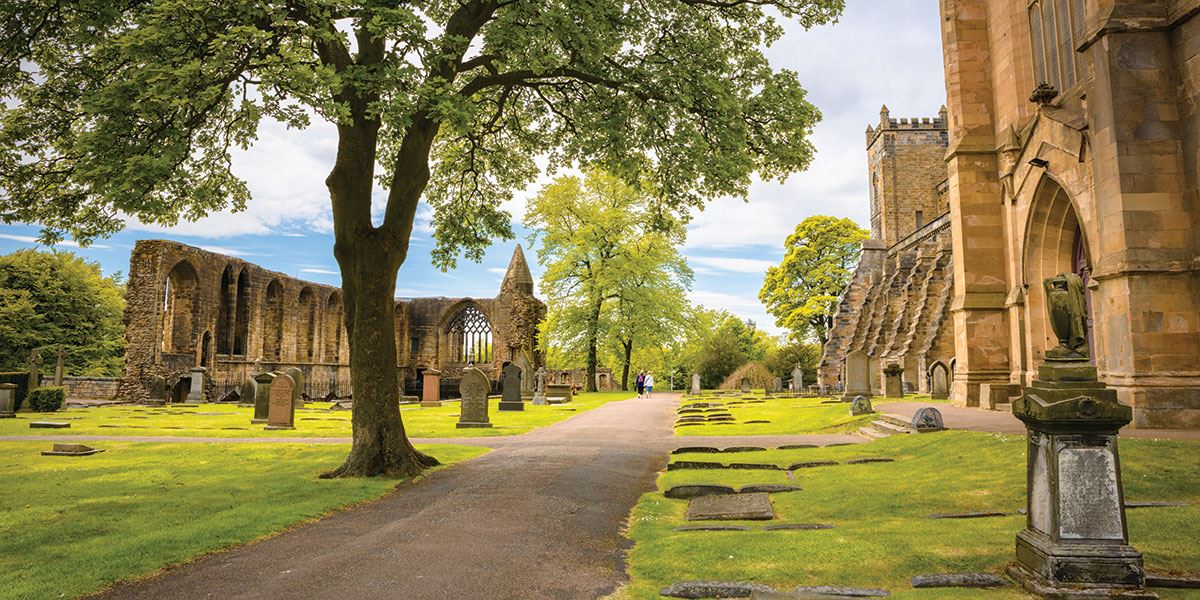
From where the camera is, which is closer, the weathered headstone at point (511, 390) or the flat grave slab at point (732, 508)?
the flat grave slab at point (732, 508)

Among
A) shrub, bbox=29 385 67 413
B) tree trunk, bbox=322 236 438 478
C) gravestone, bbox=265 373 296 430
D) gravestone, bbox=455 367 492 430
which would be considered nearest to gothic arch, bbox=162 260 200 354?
shrub, bbox=29 385 67 413

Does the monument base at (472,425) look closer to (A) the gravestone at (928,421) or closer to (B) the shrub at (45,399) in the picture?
(A) the gravestone at (928,421)

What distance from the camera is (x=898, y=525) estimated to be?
5.79 meters

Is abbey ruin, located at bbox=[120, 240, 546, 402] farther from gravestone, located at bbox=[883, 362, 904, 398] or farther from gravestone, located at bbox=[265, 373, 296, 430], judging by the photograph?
gravestone, located at bbox=[883, 362, 904, 398]

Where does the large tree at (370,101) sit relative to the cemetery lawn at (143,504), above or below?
above

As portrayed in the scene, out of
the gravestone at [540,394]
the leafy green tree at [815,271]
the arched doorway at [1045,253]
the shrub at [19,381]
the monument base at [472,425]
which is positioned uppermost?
the leafy green tree at [815,271]

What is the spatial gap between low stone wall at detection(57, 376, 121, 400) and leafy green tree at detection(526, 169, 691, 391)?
21200 mm

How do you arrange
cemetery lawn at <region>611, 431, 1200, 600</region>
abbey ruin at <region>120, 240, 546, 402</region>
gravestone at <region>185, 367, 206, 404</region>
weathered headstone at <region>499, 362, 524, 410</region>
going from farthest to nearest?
abbey ruin at <region>120, 240, 546, 402</region>, gravestone at <region>185, 367, 206, 404</region>, weathered headstone at <region>499, 362, 524, 410</region>, cemetery lawn at <region>611, 431, 1200, 600</region>

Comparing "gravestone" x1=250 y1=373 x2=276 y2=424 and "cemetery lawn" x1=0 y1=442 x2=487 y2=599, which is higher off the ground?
"gravestone" x1=250 y1=373 x2=276 y2=424

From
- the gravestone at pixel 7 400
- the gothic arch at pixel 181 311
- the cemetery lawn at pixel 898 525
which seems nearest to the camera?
the cemetery lawn at pixel 898 525

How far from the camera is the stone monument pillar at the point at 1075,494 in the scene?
4004mm

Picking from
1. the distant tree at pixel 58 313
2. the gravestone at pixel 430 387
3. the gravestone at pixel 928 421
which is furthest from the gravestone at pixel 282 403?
the distant tree at pixel 58 313

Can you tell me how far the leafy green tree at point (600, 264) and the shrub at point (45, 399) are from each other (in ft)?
72.9

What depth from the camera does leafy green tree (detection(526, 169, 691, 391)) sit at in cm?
3775
